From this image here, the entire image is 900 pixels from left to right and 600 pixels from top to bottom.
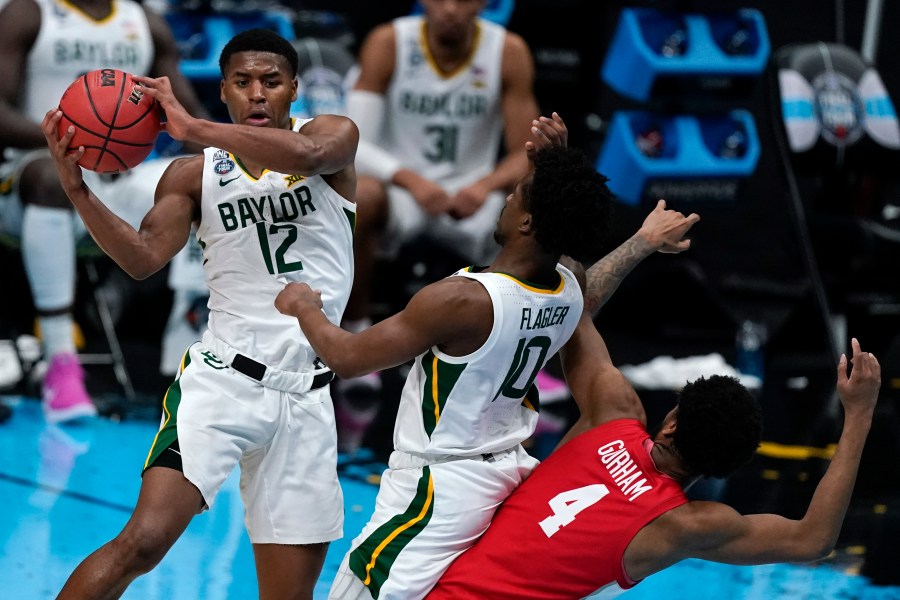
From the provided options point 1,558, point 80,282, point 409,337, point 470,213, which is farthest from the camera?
point 80,282

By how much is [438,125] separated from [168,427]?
3422mm

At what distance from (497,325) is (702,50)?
437 cm

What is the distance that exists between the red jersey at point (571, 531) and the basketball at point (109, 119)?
122cm

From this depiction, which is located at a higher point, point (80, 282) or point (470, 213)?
point (470, 213)

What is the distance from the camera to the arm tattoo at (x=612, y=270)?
3.56m

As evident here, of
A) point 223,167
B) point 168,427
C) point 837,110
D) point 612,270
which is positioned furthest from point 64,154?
point 837,110

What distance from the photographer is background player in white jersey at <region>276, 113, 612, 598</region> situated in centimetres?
299

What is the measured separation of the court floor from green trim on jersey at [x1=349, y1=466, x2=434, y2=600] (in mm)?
1109

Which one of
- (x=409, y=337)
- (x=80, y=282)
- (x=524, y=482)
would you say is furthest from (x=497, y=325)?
(x=80, y=282)

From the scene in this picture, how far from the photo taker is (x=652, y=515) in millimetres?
3006

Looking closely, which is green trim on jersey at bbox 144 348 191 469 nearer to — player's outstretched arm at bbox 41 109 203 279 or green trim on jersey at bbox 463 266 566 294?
player's outstretched arm at bbox 41 109 203 279

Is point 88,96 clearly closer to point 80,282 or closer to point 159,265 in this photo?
point 159,265

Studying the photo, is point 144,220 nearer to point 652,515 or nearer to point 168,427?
point 168,427

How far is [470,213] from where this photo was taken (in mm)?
6180
